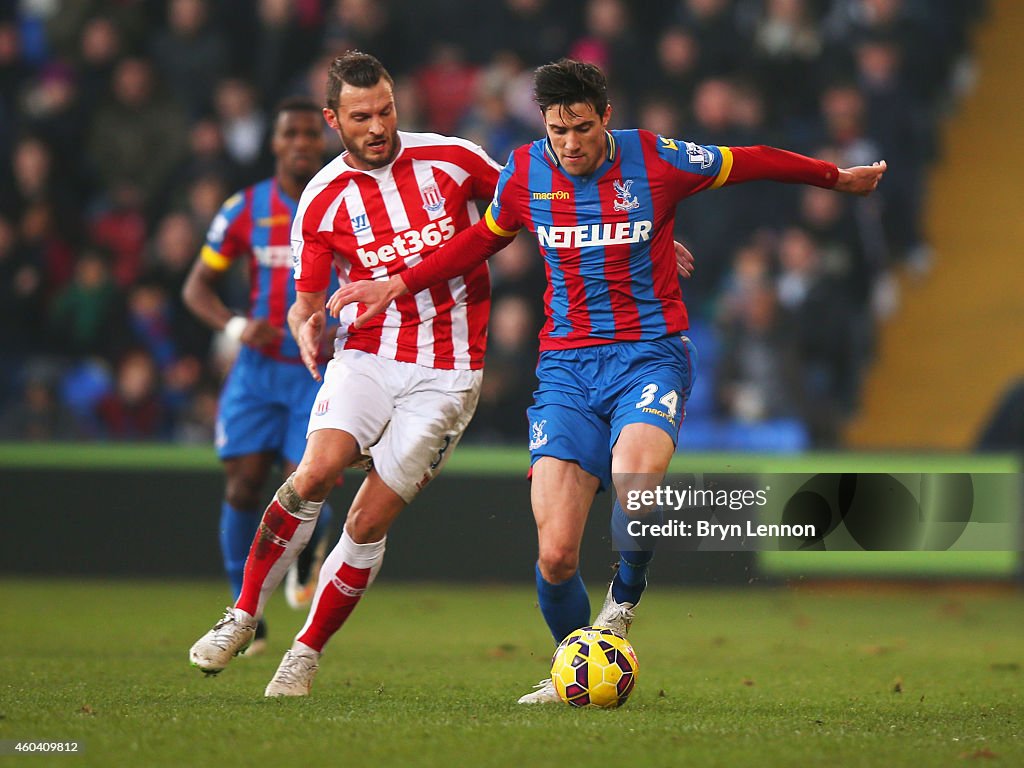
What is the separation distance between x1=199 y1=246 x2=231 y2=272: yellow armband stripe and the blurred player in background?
2 cm

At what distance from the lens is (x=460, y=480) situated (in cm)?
1102

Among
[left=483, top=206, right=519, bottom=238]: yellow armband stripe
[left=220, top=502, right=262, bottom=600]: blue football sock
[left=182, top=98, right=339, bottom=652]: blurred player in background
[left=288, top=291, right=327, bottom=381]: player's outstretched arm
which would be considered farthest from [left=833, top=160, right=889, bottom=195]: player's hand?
[left=220, top=502, right=262, bottom=600]: blue football sock

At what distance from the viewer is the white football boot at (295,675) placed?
228 inches

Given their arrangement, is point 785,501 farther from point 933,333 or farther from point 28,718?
point 933,333

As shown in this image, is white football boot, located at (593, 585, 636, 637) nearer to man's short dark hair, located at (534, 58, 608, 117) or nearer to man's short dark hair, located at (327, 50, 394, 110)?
man's short dark hair, located at (534, 58, 608, 117)

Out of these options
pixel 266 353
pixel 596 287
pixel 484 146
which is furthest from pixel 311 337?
pixel 484 146

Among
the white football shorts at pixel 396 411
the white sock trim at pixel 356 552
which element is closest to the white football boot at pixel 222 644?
the white sock trim at pixel 356 552

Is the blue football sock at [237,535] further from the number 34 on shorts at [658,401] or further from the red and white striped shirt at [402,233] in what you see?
the number 34 on shorts at [658,401]

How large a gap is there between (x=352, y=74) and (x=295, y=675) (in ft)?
7.58

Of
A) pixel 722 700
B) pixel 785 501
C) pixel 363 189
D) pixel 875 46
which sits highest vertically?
pixel 875 46

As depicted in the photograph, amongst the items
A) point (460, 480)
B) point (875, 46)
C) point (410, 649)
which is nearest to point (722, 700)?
point (410, 649)

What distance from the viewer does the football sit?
17.9 feet

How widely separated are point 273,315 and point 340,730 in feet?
10.8

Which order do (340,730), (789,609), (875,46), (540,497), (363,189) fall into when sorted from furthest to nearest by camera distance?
(875,46), (789,609), (363,189), (540,497), (340,730)
